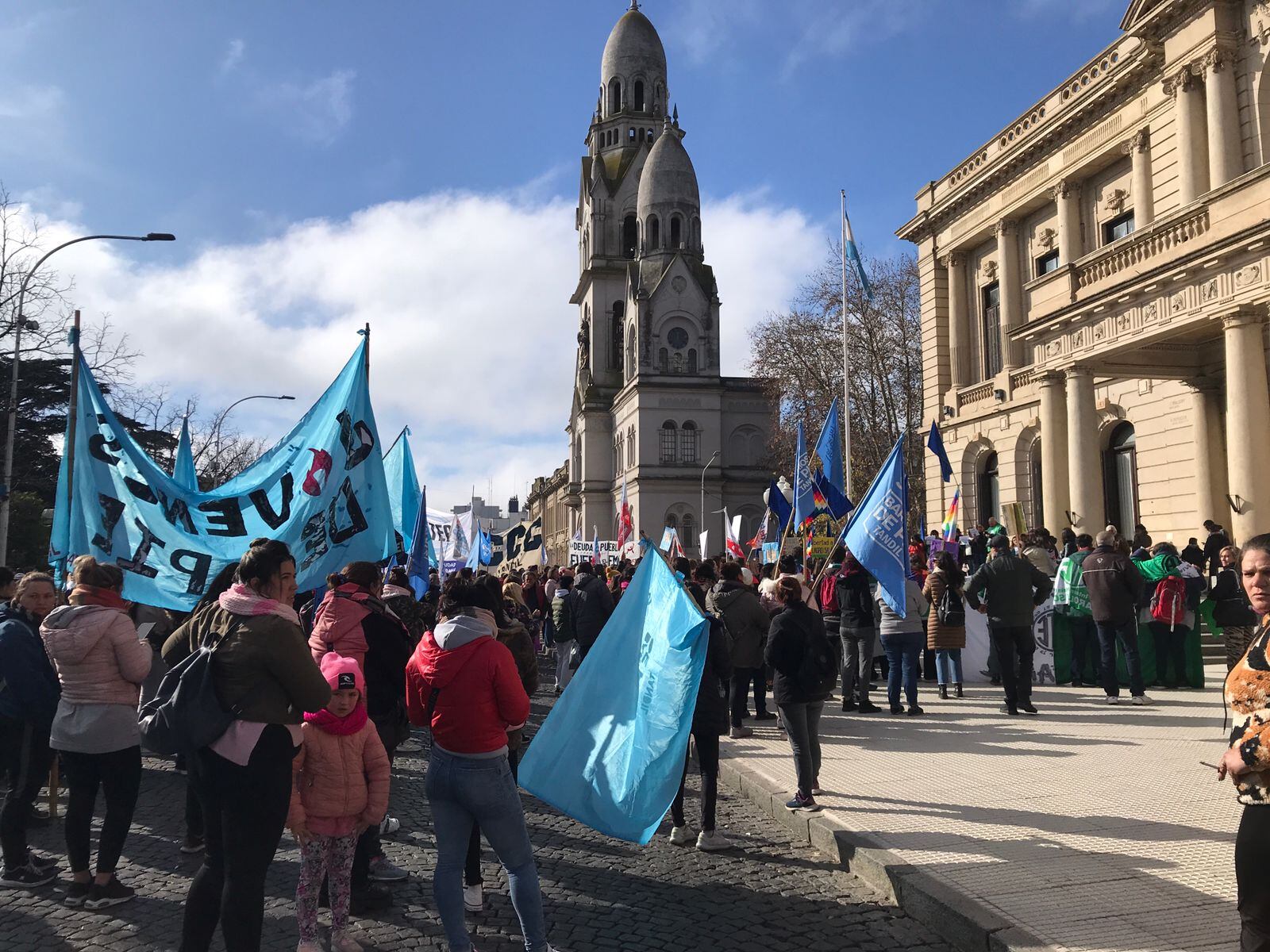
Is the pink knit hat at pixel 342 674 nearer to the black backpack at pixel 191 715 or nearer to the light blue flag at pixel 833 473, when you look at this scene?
the black backpack at pixel 191 715

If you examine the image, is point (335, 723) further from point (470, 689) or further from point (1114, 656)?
point (1114, 656)

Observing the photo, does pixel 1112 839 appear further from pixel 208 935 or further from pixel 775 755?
pixel 208 935

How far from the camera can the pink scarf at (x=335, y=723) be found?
4730 millimetres

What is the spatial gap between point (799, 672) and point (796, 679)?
0.19 ft

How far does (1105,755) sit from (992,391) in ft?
71.5

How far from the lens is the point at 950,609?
12672 mm

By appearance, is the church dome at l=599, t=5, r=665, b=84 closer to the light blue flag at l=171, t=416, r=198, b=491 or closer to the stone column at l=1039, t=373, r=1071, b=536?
the stone column at l=1039, t=373, r=1071, b=536

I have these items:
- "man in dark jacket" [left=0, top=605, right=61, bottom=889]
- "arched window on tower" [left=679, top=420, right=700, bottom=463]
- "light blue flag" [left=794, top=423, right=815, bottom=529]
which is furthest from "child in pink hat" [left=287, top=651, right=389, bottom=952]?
"arched window on tower" [left=679, top=420, right=700, bottom=463]

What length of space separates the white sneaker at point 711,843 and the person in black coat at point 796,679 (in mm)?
759

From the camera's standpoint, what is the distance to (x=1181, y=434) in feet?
69.1

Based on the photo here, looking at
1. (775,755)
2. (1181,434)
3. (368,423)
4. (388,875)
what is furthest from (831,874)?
(1181,434)

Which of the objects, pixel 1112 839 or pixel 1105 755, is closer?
pixel 1112 839

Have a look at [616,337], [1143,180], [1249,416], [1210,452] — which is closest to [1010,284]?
[1143,180]

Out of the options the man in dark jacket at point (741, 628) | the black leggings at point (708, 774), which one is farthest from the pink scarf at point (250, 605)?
the man in dark jacket at point (741, 628)
